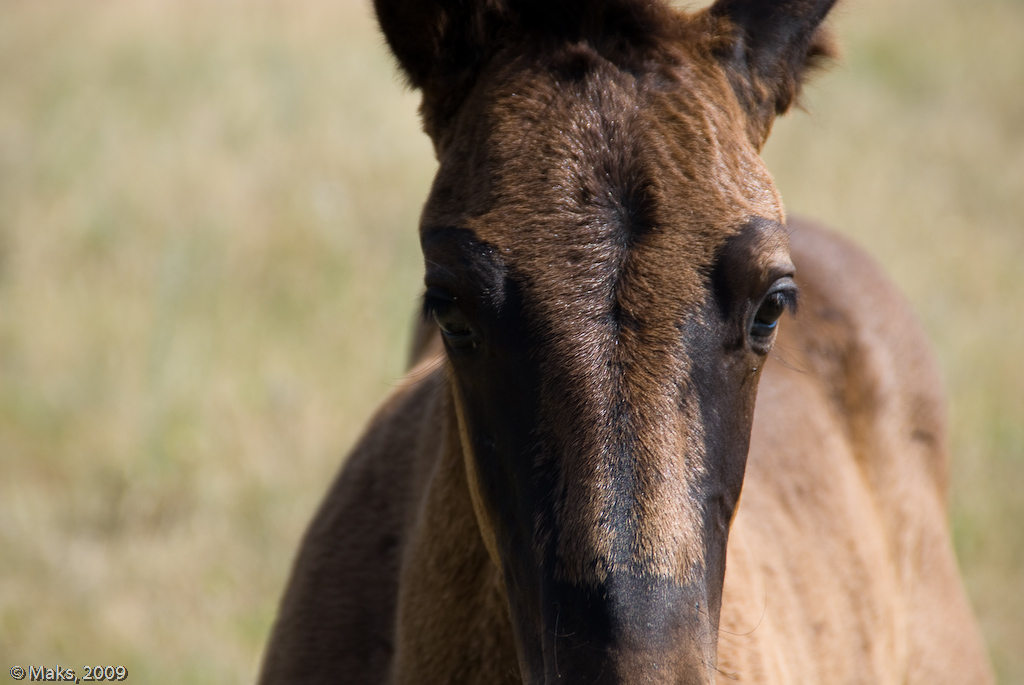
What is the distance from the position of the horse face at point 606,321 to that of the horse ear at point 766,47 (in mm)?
156

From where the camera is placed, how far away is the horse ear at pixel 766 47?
89.7 inches

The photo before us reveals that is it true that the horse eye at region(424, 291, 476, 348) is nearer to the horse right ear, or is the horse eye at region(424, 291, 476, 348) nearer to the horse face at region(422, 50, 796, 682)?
the horse face at region(422, 50, 796, 682)

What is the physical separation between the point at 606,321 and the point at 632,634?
0.55 m

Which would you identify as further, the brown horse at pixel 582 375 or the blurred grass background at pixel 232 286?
the blurred grass background at pixel 232 286

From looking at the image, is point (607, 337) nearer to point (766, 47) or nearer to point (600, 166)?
point (600, 166)

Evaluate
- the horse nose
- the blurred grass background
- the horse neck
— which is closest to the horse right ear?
the blurred grass background

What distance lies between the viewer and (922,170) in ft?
36.9

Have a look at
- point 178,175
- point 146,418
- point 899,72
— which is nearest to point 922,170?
point 899,72

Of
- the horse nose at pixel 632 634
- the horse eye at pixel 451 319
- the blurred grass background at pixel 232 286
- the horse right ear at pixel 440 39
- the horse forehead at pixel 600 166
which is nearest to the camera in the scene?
the horse nose at pixel 632 634

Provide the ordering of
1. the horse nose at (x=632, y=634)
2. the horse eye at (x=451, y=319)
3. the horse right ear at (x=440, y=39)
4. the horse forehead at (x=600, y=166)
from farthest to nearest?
the horse right ear at (x=440, y=39)
the horse eye at (x=451, y=319)
the horse forehead at (x=600, y=166)
the horse nose at (x=632, y=634)

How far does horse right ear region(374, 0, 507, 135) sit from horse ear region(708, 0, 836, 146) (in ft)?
1.85

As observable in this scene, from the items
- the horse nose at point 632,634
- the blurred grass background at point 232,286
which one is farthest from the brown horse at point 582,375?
the blurred grass background at point 232,286

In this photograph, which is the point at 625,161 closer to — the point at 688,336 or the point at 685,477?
the point at 688,336

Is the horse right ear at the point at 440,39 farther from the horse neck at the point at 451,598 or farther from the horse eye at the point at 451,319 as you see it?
the horse neck at the point at 451,598
